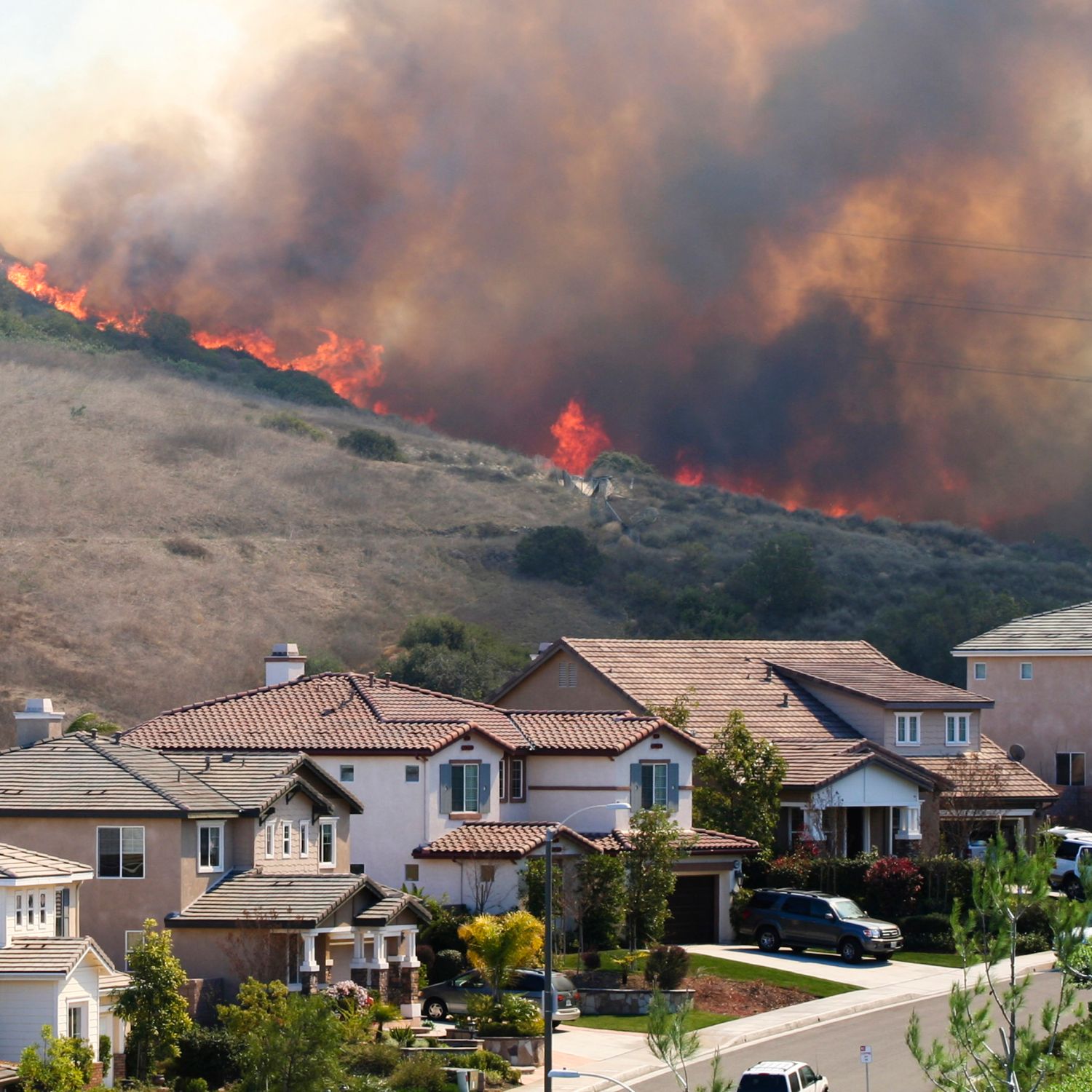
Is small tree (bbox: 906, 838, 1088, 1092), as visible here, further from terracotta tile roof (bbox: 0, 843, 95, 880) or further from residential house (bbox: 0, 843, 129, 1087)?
terracotta tile roof (bbox: 0, 843, 95, 880)

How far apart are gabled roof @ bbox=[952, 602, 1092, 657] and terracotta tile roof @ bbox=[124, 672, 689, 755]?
2348 centimetres

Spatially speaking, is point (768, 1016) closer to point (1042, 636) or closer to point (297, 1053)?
point (297, 1053)

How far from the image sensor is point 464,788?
57469 millimetres

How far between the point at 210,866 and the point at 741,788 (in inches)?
831

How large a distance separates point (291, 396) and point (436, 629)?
64.8 metres

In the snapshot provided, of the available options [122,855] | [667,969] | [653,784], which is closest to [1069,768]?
[653,784]

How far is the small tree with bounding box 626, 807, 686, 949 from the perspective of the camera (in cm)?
5419

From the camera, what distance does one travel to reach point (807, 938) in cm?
5522

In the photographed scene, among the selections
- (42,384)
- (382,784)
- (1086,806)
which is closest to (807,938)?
(382,784)

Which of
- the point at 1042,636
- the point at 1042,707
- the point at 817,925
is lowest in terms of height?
the point at 817,925

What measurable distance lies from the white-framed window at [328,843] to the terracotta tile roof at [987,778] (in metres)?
23.7

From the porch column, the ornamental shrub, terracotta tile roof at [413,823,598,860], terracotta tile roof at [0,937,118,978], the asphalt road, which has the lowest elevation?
the asphalt road

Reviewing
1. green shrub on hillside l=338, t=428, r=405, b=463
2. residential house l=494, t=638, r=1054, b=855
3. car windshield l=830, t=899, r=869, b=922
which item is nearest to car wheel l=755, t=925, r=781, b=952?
car windshield l=830, t=899, r=869, b=922

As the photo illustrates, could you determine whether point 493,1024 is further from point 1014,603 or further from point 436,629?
point 1014,603
